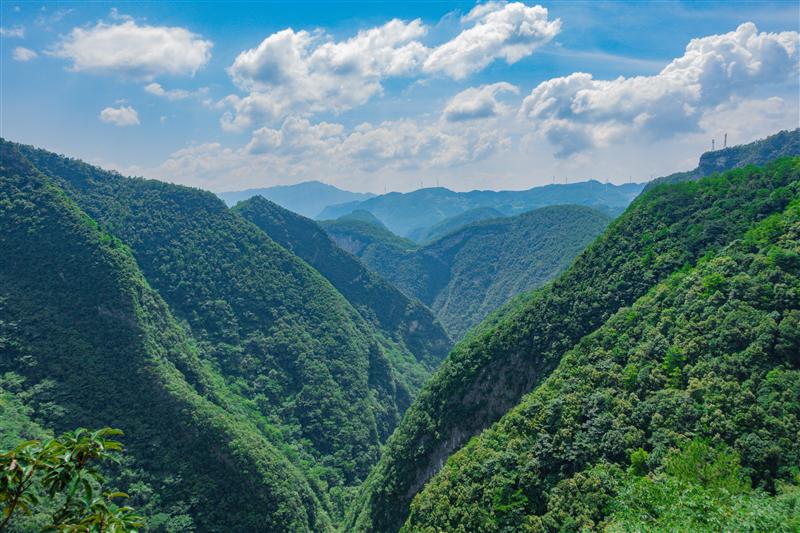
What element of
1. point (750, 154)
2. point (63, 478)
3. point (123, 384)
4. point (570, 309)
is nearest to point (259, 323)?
point (123, 384)

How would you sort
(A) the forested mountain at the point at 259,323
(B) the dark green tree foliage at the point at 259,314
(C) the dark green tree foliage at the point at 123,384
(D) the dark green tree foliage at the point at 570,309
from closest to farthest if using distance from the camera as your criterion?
(D) the dark green tree foliage at the point at 570,309 → (C) the dark green tree foliage at the point at 123,384 → (A) the forested mountain at the point at 259,323 → (B) the dark green tree foliage at the point at 259,314

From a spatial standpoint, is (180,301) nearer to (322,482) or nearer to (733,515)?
(322,482)

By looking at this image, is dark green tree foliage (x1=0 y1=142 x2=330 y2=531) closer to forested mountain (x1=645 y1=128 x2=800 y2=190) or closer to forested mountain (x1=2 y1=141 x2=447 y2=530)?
forested mountain (x1=2 y1=141 x2=447 y2=530)

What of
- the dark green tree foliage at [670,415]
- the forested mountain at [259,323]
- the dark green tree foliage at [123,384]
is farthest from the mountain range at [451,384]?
the forested mountain at [259,323]

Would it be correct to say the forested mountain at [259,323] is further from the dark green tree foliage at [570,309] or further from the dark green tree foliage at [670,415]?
the dark green tree foliage at [670,415]

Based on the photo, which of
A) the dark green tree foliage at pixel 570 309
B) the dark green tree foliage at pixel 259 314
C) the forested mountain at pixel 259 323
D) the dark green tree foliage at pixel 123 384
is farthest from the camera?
the dark green tree foliage at pixel 259 314

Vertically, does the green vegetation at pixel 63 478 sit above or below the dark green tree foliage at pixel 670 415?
above

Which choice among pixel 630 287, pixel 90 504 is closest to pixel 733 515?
pixel 90 504
